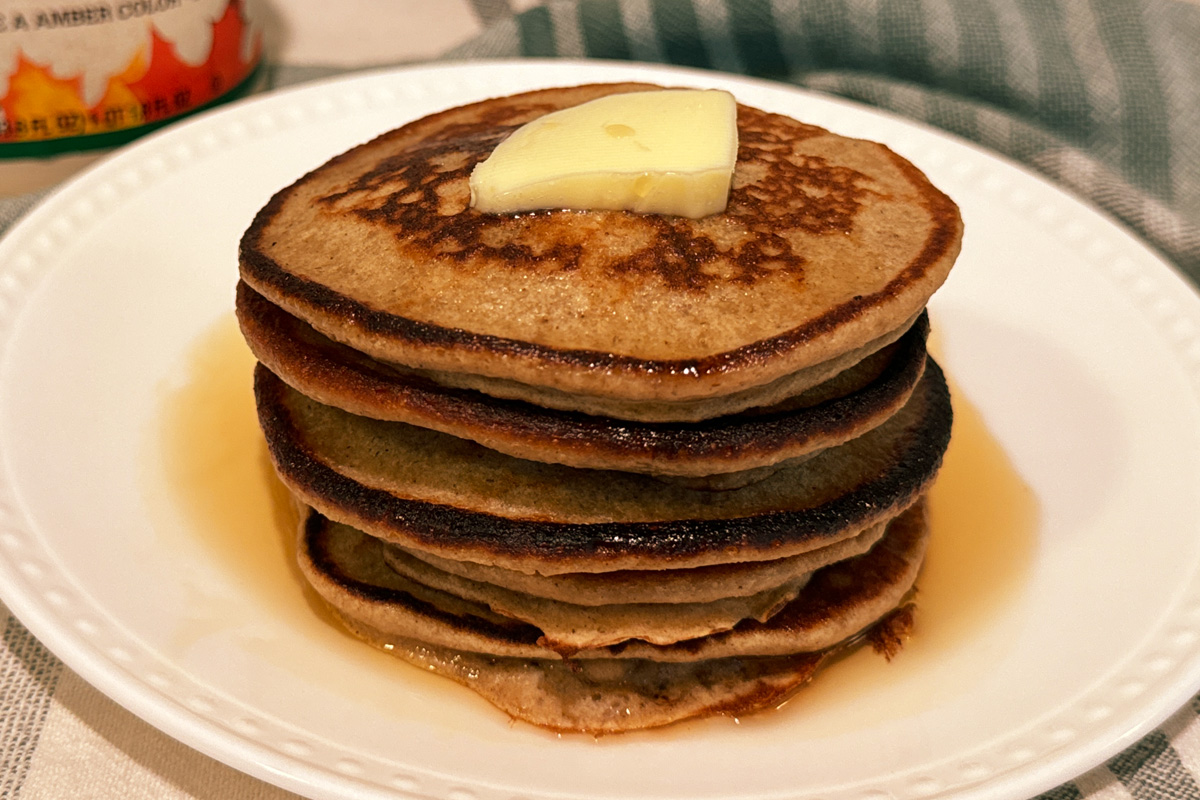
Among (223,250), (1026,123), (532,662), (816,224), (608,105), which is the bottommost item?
(1026,123)

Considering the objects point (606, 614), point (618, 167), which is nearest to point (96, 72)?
point (618, 167)

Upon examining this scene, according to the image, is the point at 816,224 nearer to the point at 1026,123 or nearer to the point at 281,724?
the point at 281,724

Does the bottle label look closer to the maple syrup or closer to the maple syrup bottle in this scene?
the maple syrup bottle

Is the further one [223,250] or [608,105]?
[223,250]

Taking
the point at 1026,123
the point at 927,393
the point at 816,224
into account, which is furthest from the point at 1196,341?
the point at 1026,123

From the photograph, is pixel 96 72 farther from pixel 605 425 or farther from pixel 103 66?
pixel 605 425

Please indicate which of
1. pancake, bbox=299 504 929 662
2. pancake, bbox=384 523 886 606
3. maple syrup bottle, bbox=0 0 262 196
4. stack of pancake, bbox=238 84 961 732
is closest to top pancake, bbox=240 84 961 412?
stack of pancake, bbox=238 84 961 732
